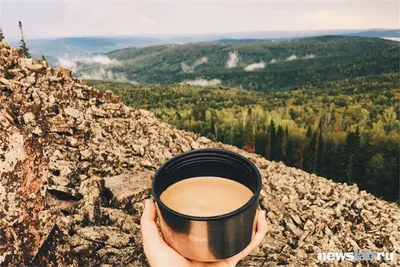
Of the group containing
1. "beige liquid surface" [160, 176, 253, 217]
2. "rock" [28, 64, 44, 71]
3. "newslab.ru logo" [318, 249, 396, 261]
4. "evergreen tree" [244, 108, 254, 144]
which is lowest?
"evergreen tree" [244, 108, 254, 144]

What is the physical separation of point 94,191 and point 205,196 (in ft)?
19.7

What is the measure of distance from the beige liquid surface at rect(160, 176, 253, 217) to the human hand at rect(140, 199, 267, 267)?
0.35m

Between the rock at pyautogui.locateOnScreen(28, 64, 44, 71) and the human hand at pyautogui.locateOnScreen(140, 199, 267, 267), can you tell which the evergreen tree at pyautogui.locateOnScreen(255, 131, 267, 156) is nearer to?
the rock at pyautogui.locateOnScreen(28, 64, 44, 71)

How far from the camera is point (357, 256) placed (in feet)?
31.8

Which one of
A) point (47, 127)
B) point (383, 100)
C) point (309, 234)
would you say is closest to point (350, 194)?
point (309, 234)

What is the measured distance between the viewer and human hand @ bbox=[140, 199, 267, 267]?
106 inches

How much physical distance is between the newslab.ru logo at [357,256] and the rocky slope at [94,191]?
20cm

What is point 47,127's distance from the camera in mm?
8945

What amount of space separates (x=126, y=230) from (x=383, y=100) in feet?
294

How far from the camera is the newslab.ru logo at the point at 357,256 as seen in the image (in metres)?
9.41

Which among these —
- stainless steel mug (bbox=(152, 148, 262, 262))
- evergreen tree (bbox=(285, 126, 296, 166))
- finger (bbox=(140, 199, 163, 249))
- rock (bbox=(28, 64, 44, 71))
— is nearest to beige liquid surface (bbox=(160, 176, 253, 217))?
stainless steel mug (bbox=(152, 148, 262, 262))

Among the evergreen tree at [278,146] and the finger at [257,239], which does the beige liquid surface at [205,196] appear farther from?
the evergreen tree at [278,146]

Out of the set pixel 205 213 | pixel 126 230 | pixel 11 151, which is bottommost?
pixel 126 230

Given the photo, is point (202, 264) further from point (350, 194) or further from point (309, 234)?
point (350, 194)
